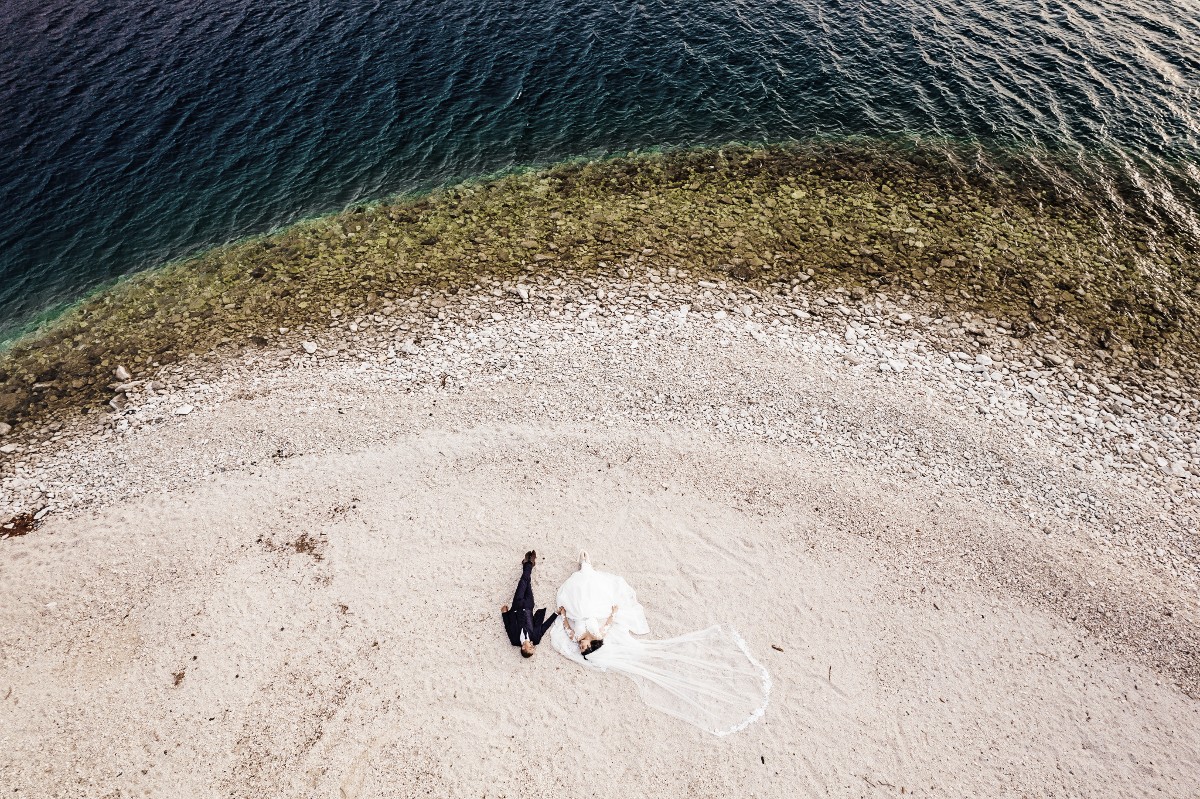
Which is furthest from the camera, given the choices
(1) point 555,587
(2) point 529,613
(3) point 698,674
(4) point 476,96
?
(4) point 476,96

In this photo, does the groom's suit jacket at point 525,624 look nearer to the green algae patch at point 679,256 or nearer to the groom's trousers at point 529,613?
the groom's trousers at point 529,613

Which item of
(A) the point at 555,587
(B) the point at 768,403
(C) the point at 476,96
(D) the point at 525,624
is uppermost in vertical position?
(C) the point at 476,96

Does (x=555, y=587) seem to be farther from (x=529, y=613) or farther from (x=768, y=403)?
(x=768, y=403)

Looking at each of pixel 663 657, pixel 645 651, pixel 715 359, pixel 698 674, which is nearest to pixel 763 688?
pixel 698 674

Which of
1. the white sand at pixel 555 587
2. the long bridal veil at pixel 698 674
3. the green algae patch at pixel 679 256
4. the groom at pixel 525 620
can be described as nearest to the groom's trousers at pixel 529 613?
the groom at pixel 525 620

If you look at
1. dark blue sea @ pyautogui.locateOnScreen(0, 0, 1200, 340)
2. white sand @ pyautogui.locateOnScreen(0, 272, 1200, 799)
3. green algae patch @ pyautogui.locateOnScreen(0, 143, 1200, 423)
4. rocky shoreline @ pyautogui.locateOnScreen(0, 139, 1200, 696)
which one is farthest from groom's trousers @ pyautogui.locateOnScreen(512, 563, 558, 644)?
dark blue sea @ pyautogui.locateOnScreen(0, 0, 1200, 340)

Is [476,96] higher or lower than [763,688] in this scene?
higher
